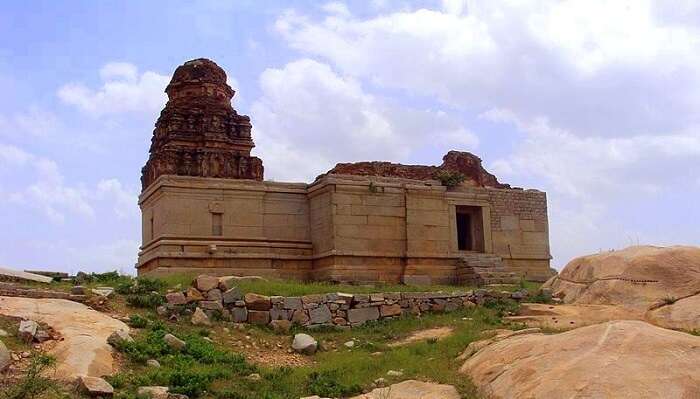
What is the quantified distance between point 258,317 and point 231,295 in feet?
2.42

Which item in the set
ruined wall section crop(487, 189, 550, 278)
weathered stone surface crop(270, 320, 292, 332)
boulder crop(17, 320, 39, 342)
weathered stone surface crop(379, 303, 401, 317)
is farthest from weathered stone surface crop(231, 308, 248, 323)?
ruined wall section crop(487, 189, 550, 278)

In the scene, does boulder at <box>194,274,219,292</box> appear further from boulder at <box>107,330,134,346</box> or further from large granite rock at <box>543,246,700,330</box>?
large granite rock at <box>543,246,700,330</box>

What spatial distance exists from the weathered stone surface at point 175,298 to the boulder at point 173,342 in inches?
103

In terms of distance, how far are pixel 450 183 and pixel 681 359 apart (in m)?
14.1

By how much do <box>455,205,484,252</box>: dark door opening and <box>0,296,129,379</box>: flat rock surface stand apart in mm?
12952

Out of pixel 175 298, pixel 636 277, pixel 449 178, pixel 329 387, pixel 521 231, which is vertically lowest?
pixel 329 387

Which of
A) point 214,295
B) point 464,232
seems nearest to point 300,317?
point 214,295

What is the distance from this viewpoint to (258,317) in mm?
14867

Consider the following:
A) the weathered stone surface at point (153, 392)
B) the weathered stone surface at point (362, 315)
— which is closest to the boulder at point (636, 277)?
the weathered stone surface at point (362, 315)

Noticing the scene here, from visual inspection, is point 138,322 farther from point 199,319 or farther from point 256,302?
point 256,302

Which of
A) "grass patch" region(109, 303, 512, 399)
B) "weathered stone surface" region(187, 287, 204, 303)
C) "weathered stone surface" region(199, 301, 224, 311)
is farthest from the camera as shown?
"weathered stone surface" region(187, 287, 204, 303)

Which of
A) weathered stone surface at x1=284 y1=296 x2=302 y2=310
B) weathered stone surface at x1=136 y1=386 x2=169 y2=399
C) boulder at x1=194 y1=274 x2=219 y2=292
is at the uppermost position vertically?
boulder at x1=194 y1=274 x2=219 y2=292

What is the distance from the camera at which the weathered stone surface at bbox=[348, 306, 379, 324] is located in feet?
51.1

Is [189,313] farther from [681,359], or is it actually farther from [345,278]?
[681,359]
